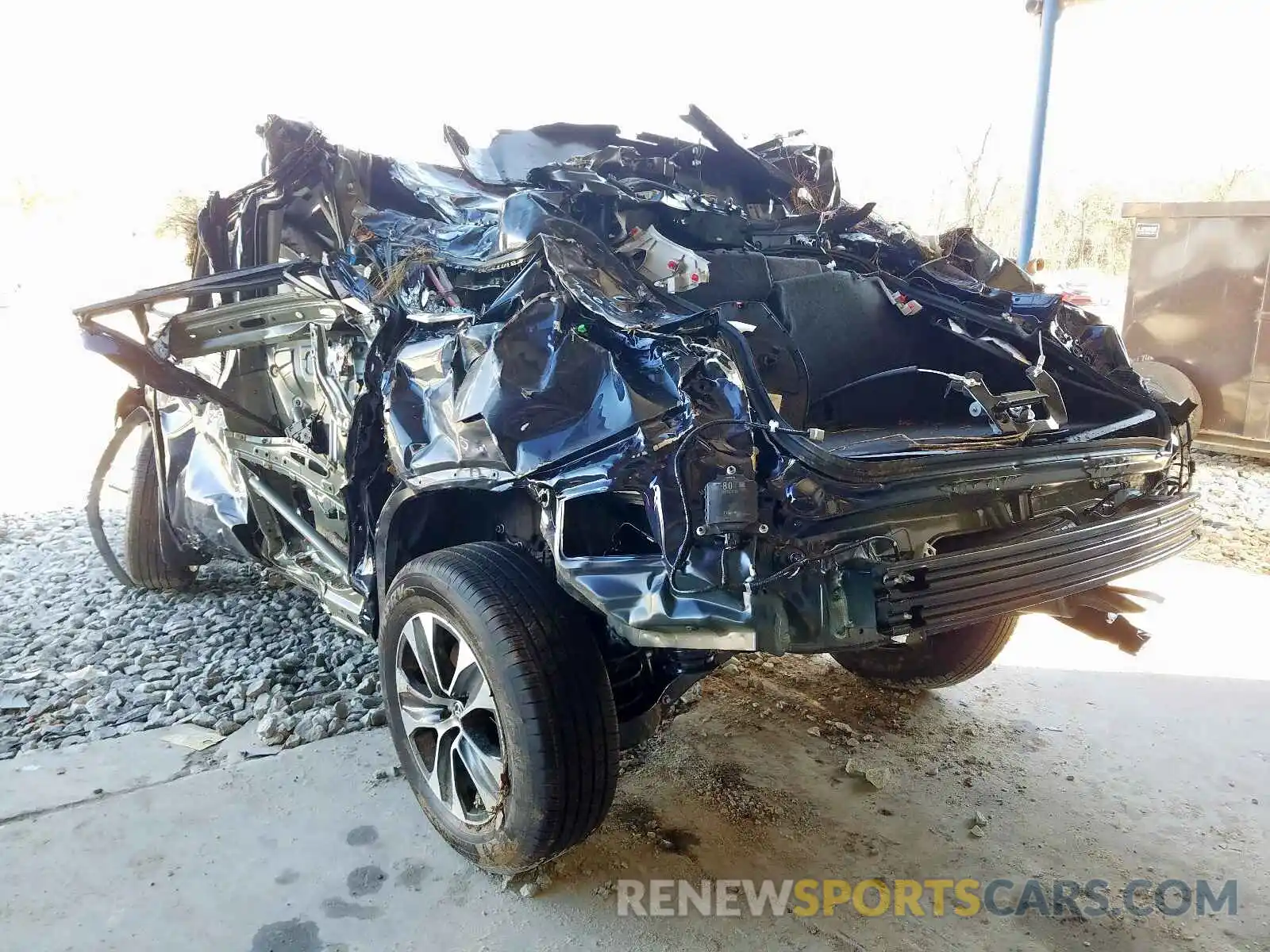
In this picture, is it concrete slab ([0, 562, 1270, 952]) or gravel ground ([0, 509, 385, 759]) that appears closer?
concrete slab ([0, 562, 1270, 952])

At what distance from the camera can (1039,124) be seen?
7.94 m

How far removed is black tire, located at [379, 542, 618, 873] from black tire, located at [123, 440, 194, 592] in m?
2.92

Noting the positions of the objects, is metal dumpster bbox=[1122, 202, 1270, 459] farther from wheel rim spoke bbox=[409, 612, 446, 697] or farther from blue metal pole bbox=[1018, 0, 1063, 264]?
wheel rim spoke bbox=[409, 612, 446, 697]

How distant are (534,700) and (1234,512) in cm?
576

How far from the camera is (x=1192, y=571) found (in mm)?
4785

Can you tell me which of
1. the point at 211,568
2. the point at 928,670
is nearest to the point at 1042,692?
the point at 928,670

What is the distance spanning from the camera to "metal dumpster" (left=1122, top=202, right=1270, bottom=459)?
6.96m

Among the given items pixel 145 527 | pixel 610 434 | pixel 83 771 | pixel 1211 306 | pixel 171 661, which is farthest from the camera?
pixel 1211 306

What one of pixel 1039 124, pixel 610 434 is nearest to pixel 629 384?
pixel 610 434

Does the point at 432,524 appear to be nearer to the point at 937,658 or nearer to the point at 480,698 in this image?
the point at 480,698

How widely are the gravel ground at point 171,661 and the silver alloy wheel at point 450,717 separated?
0.84 metres

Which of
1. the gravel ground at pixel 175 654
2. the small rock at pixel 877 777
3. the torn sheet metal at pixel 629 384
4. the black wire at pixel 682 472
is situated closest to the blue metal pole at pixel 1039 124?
the gravel ground at pixel 175 654

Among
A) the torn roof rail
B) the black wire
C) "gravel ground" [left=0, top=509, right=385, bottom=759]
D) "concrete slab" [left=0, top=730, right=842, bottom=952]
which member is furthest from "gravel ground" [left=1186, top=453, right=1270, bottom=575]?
the torn roof rail

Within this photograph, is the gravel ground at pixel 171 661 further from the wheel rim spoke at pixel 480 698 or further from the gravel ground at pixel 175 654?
the wheel rim spoke at pixel 480 698
